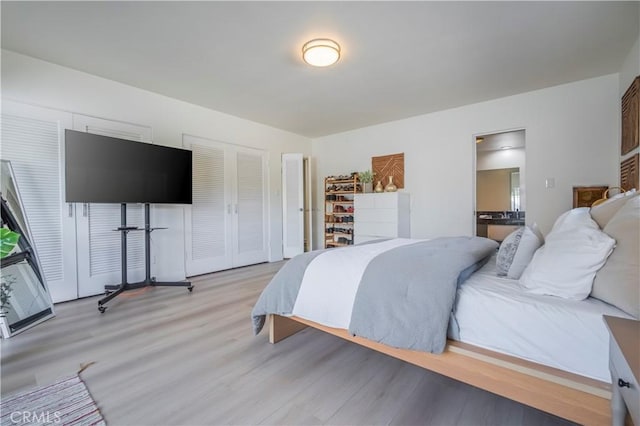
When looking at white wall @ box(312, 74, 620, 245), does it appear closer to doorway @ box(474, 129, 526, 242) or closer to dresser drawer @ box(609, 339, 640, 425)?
doorway @ box(474, 129, 526, 242)

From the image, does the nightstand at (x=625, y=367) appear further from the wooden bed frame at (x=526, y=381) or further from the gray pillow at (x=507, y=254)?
the gray pillow at (x=507, y=254)

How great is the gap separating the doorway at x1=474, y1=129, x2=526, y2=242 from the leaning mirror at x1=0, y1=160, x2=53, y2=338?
6.20m

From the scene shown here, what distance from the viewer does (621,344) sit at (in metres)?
0.76

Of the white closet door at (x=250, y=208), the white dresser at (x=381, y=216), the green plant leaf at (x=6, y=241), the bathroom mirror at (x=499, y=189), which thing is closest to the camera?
the green plant leaf at (x=6, y=241)

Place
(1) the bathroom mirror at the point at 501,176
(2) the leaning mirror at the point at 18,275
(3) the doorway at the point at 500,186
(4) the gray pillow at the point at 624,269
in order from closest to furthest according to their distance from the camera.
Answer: (4) the gray pillow at the point at 624,269
(2) the leaning mirror at the point at 18,275
(3) the doorway at the point at 500,186
(1) the bathroom mirror at the point at 501,176

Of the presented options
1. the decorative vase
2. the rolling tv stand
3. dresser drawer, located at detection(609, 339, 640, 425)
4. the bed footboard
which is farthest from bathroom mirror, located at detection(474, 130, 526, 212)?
the rolling tv stand

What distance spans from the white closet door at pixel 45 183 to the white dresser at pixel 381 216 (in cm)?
389

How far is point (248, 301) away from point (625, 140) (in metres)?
4.23

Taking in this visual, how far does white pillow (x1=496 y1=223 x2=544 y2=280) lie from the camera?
1556 millimetres

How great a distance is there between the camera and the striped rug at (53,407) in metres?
1.31

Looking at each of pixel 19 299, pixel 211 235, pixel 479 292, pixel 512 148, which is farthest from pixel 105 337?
pixel 512 148

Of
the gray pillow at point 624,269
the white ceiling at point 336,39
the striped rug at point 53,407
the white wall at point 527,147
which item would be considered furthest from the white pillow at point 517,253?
the white wall at point 527,147

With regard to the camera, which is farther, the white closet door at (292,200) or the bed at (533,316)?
the white closet door at (292,200)

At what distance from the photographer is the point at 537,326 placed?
1.16 m
